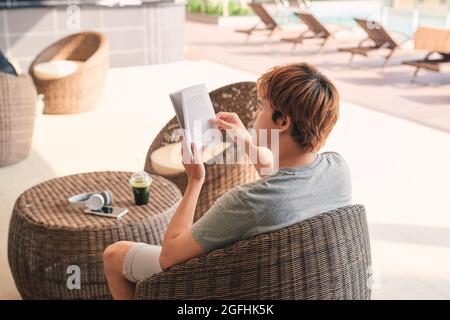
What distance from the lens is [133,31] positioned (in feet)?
30.9

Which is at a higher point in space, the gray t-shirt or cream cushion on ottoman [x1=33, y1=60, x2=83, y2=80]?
the gray t-shirt

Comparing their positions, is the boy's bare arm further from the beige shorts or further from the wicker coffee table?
the wicker coffee table

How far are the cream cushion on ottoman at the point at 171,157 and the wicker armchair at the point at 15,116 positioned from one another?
1.51m

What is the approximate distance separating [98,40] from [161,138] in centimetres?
353

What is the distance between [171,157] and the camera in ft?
12.1

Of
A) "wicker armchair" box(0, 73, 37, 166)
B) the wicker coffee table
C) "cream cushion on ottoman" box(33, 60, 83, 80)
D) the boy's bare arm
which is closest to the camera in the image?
the boy's bare arm

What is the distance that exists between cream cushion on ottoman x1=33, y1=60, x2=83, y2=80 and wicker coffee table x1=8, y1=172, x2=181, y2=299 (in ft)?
13.0

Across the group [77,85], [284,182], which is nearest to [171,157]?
[284,182]

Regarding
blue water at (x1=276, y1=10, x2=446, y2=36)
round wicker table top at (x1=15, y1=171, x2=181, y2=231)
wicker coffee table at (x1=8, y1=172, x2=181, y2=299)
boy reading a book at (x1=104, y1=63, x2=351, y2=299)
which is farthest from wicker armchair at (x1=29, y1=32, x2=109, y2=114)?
blue water at (x1=276, y1=10, x2=446, y2=36)

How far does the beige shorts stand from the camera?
2.08m

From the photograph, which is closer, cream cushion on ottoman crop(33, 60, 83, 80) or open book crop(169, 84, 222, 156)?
open book crop(169, 84, 222, 156)

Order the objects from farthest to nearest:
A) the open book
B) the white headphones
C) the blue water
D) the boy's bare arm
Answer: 1. the blue water
2. the white headphones
3. the boy's bare arm
4. the open book

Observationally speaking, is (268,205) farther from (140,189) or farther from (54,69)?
(54,69)

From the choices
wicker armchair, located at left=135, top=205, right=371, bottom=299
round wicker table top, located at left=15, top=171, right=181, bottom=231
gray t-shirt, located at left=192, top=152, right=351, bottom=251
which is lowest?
round wicker table top, located at left=15, top=171, right=181, bottom=231
